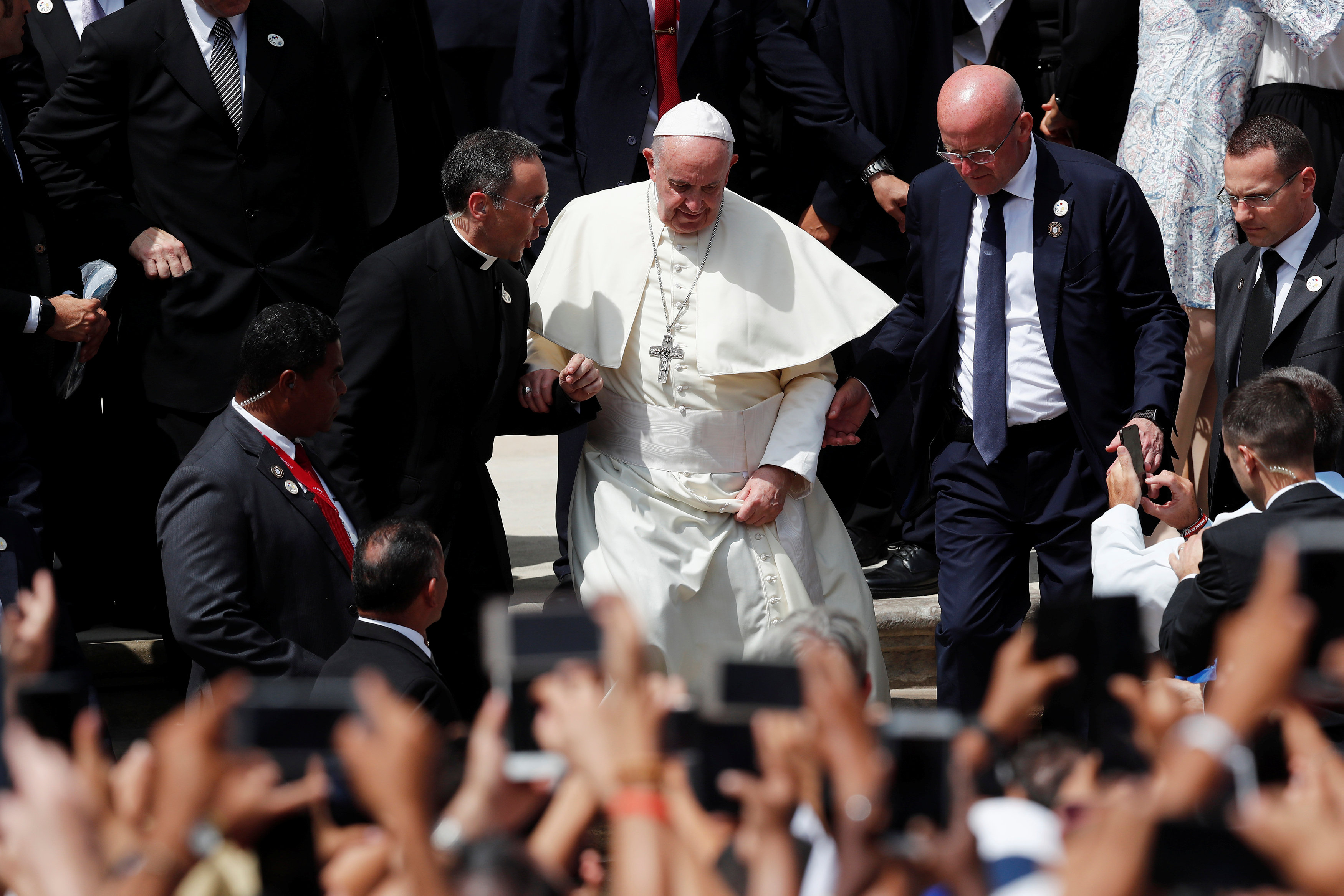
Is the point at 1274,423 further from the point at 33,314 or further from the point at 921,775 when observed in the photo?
the point at 33,314

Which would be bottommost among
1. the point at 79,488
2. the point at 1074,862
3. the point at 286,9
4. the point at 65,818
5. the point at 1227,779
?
the point at 79,488

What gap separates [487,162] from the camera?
3.95m

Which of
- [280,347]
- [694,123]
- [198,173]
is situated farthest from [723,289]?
[198,173]

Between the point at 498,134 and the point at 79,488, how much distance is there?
1745 millimetres

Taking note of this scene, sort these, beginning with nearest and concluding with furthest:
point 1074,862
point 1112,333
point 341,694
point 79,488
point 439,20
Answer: point 1074,862
point 341,694
point 1112,333
point 79,488
point 439,20

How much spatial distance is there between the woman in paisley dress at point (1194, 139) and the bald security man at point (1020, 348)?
3.19 feet

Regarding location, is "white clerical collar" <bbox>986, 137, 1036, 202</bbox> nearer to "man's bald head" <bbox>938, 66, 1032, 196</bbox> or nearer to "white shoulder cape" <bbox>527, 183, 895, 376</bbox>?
"man's bald head" <bbox>938, 66, 1032, 196</bbox>

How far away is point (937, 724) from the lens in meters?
1.81

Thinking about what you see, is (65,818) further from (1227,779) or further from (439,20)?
(439,20)

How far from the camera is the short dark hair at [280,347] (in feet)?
11.5

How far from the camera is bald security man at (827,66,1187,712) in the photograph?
4137 mm

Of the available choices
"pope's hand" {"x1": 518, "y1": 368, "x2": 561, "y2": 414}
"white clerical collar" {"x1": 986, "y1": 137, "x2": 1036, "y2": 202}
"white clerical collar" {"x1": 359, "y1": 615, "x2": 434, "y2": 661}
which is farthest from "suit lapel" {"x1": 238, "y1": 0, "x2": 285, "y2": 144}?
"white clerical collar" {"x1": 986, "y1": 137, "x2": 1036, "y2": 202}

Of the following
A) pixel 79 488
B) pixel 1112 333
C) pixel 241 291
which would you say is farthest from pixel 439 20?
pixel 1112 333

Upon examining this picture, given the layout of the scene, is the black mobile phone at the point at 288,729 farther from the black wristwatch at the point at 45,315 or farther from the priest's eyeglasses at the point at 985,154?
the priest's eyeglasses at the point at 985,154
